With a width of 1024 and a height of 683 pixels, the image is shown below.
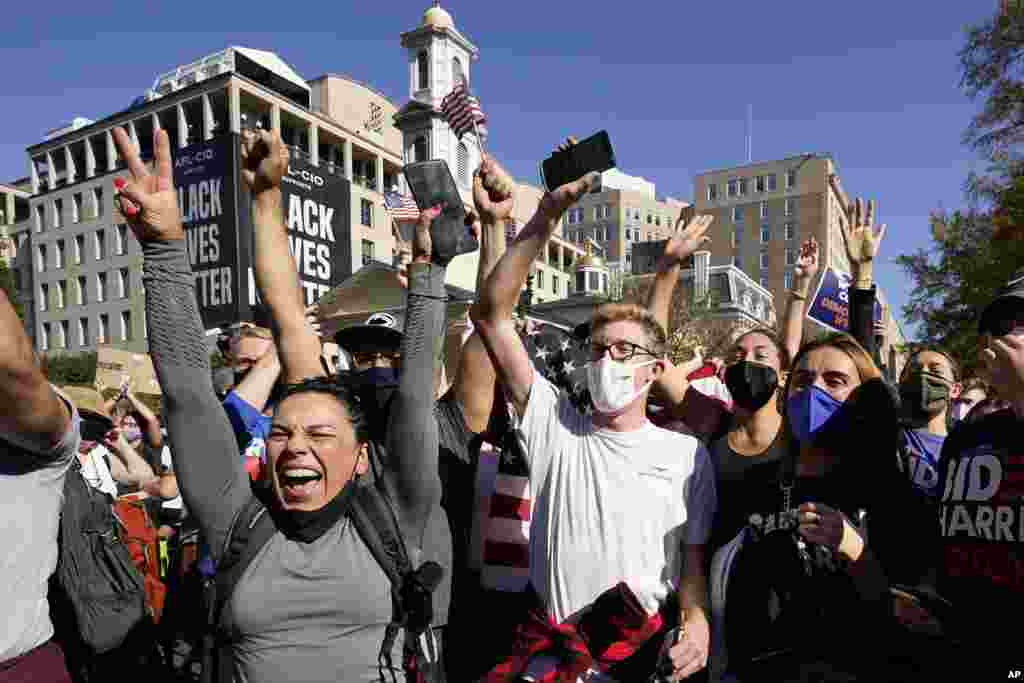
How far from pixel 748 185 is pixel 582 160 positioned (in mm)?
114559

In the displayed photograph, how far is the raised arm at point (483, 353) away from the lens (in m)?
3.03

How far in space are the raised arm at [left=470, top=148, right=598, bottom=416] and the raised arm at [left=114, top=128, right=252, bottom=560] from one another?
1005 mm

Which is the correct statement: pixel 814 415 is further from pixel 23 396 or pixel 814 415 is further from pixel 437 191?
pixel 23 396

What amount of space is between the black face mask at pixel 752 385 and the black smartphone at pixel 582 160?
3.60 ft

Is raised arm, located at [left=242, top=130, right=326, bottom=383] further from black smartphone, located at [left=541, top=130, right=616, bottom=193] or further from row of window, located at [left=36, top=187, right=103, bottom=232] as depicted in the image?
row of window, located at [left=36, top=187, right=103, bottom=232]

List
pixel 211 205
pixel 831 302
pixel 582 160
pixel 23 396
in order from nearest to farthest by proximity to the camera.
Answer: pixel 23 396 < pixel 582 160 < pixel 831 302 < pixel 211 205

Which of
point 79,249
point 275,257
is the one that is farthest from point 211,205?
point 79,249

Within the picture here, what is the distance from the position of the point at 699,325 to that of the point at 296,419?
1608 inches

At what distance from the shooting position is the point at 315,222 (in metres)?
18.3

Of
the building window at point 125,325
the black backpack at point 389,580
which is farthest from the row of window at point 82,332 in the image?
the black backpack at point 389,580

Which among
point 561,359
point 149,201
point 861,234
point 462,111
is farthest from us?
point 462,111

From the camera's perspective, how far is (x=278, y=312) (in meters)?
2.86

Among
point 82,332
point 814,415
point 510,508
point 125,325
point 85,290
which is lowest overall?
point 82,332

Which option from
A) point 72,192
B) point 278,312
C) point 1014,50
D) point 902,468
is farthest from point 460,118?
point 72,192
